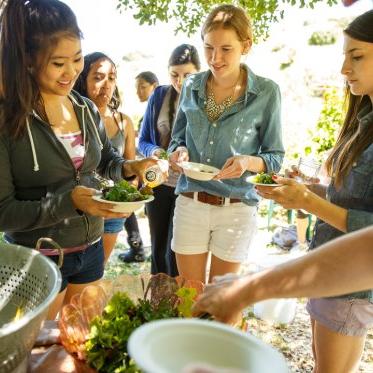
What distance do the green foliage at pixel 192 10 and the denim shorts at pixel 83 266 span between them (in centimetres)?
188

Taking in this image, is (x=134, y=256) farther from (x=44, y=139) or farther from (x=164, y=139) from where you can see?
(x=44, y=139)

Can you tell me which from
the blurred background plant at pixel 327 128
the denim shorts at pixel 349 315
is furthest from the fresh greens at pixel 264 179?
the blurred background plant at pixel 327 128

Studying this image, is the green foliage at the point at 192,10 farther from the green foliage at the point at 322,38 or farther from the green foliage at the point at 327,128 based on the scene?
the green foliage at the point at 322,38

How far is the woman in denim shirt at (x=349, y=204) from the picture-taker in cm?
158

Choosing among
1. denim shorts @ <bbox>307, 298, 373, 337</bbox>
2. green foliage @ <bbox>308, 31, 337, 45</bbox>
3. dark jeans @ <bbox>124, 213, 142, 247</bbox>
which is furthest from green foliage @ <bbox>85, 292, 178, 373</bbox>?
green foliage @ <bbox>308, 31, 337, 45</bbox>

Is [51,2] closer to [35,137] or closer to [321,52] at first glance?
[35,137]

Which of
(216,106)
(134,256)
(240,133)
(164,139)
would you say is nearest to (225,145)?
(240,133)

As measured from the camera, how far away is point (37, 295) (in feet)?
3.36

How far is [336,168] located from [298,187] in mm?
176

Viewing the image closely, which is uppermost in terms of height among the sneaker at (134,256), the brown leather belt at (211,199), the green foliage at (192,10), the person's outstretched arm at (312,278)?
the green foliage at (192,10)

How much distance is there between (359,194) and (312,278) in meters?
0.86

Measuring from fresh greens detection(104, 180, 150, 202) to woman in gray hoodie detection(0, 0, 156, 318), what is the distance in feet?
0.23

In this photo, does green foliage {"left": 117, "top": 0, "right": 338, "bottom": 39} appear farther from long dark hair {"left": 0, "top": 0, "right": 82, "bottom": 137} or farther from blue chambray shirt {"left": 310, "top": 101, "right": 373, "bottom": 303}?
blue chambray shirt {"left": 310, "top": 101, "right": 373, "bottom": 303}

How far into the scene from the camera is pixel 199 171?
Answer: 202 cm
